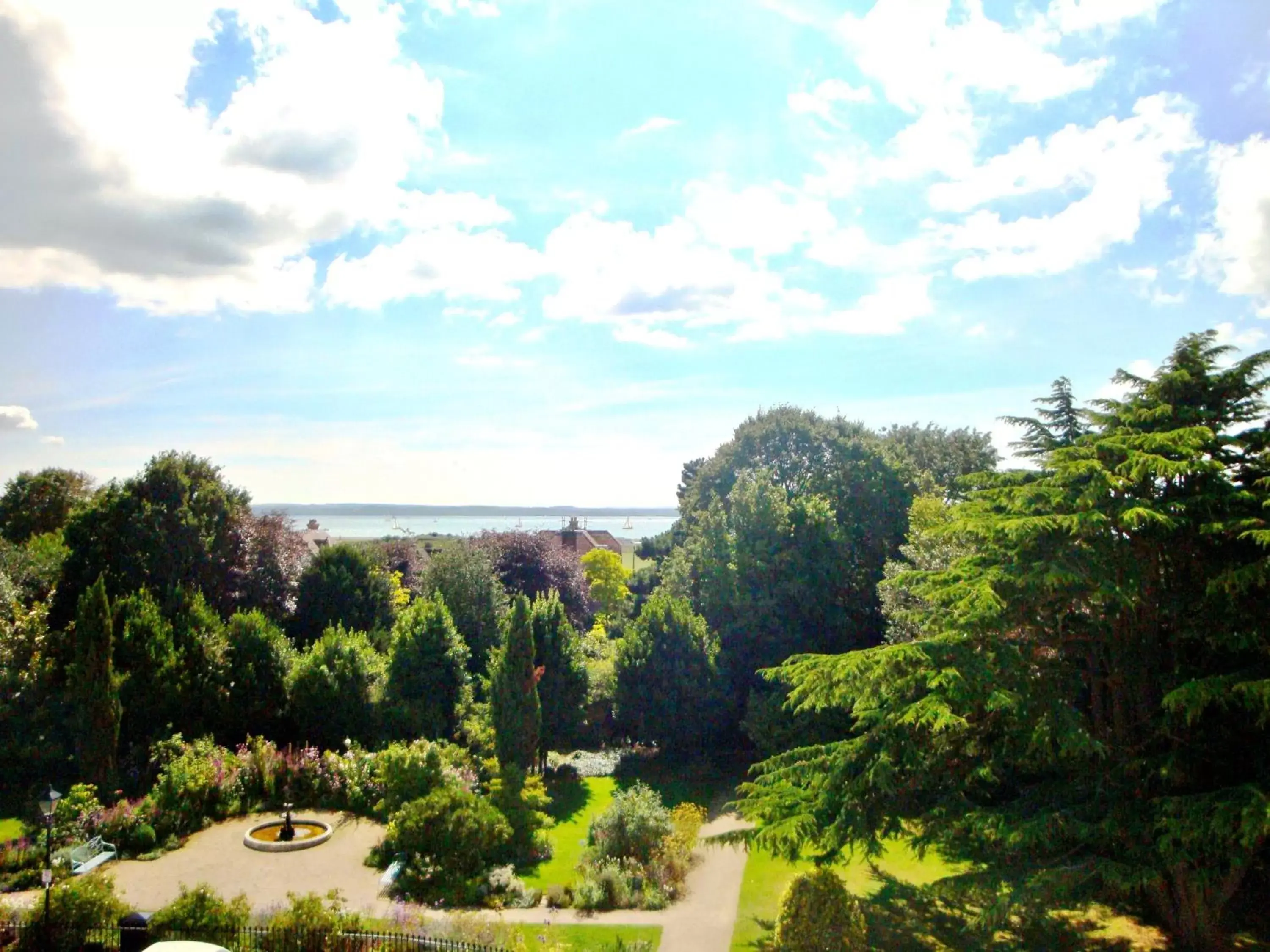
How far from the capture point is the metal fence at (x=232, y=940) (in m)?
10.7

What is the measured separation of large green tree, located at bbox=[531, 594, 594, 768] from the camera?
74.6 ft

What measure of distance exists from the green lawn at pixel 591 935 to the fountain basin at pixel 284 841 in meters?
6.34

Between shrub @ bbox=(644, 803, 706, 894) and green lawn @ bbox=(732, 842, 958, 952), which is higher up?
shrub @ bbox=(644, 803, 706, 894)

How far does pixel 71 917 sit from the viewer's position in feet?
37.3

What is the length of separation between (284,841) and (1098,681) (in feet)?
Answer: 51.8

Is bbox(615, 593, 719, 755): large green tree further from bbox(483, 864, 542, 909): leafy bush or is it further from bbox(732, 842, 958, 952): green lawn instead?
bbox(483, 864, 542, 909): leafy bush

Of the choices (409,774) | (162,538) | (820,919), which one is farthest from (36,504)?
(820,919)

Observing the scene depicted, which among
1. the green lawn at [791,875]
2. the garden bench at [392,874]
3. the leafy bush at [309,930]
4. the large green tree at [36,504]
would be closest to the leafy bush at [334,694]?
the garden bench at [392,874]

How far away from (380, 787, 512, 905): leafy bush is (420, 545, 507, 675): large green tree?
A: 13087mm

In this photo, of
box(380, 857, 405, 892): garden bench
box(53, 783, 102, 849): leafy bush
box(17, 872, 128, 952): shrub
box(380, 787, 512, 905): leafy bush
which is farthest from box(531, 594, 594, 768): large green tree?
box(17, 872, 128, 952): shrub

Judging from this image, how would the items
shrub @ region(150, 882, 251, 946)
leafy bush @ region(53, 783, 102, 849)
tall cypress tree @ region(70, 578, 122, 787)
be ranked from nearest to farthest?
1. shrub @ region(150, 882, 251, 946)
2. leafy bush @ region(53, 783, 102, 849)
3. tall cypress tree @ region(70, 578, 122, 787)

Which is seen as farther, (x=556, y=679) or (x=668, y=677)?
(x=668, y=677)

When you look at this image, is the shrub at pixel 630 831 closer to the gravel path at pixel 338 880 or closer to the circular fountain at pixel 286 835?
the gravel path at pixel 338 880

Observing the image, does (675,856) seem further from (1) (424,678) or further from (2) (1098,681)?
(1) (424,678)
